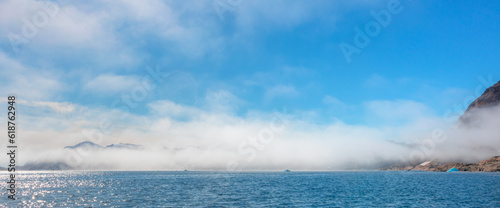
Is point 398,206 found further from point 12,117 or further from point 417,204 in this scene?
point 12,117

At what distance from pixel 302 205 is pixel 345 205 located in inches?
409

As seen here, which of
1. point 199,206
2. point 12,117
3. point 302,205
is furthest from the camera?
point 302,205

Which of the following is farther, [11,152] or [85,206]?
[85,206]

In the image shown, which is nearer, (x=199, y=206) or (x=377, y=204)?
(x=199, y=206)

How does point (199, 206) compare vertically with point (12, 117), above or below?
below

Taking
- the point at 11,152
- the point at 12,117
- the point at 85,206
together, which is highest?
the point at 12,117

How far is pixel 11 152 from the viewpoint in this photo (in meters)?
53.4

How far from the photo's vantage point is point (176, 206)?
64125 millimetres

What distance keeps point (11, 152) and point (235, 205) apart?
46.2 meters

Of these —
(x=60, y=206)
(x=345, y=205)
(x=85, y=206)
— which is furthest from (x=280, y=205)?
(x=60, y=206)

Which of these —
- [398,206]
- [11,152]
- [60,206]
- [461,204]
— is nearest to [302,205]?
[398,206]

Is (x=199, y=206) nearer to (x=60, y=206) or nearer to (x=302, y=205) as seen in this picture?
(x=302, y=205)

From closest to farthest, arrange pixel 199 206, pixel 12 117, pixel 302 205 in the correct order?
pixel 12 117
pixel 199 206
pixel 302 205

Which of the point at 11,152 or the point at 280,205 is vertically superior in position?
the point at 11,152
